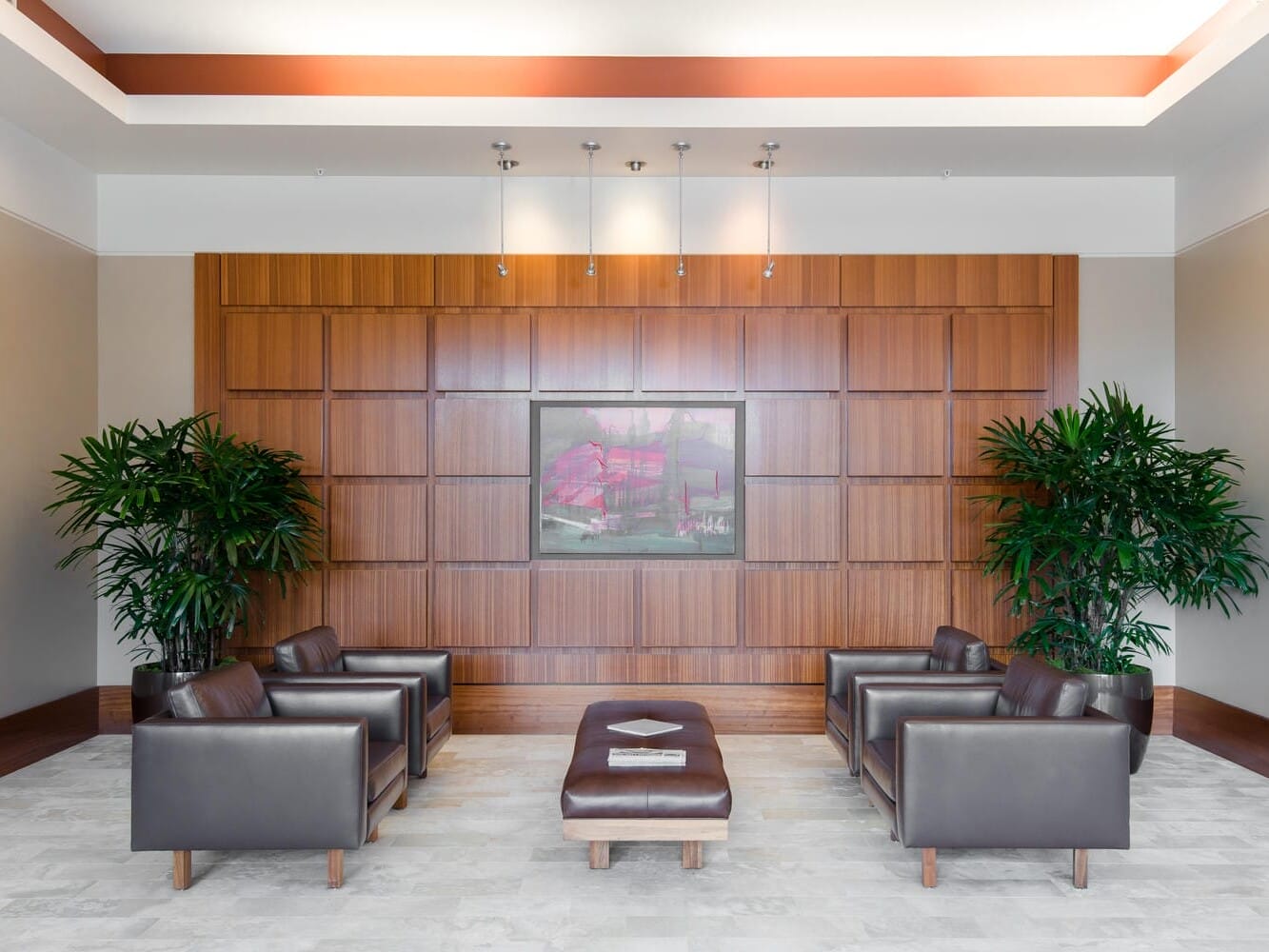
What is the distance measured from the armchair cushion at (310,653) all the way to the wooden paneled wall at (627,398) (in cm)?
84

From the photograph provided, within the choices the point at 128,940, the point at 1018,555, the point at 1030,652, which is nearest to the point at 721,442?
the point at 1018,555

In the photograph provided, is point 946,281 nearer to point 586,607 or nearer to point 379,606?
point 586,607

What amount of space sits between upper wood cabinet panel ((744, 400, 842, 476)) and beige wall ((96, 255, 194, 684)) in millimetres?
3499

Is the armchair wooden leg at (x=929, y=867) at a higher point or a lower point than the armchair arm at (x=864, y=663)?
lower

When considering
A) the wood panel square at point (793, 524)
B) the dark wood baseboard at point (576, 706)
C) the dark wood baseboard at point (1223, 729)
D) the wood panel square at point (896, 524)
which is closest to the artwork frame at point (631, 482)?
the wood panel square at point (793, 524)

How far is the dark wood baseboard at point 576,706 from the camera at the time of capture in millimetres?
5602

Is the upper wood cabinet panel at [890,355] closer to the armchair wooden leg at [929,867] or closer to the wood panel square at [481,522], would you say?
the wood panel square at [481,522]

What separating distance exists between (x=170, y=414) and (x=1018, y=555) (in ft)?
16.6

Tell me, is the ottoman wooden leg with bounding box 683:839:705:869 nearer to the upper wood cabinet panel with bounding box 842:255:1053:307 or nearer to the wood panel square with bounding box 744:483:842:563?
the wood panel square with bounding box 744:483:842:563

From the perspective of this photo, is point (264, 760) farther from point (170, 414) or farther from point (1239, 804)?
point (1239, 804)

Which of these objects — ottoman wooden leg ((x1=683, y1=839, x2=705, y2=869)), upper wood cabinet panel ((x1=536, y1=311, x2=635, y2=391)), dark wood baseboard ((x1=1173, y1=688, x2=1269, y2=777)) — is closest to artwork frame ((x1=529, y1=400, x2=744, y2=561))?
upper wood cabinet panel ((x1=536, y1=311, x2=635, y2=391))

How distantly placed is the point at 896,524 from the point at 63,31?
17.1ft

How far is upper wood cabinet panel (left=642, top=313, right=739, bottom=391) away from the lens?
5.64 meters

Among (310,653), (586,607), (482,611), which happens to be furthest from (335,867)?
(586,607)
